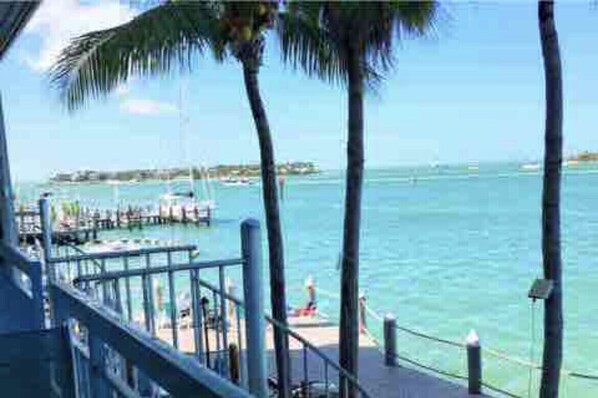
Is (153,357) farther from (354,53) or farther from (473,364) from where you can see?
(473,364)

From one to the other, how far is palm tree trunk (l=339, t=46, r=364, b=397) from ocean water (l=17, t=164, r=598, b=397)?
5.21 feet

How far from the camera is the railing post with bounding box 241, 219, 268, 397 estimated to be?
2631 mm

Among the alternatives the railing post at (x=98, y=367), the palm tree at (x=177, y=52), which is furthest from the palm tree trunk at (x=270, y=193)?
the railing post at (x=98, y=367)

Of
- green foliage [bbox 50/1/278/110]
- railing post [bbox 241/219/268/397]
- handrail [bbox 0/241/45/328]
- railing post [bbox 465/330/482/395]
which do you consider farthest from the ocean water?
green foliage [bbox 50/1/278/110]

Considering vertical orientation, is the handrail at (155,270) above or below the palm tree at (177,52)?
below

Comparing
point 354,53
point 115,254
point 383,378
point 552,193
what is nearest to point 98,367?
point 115,254

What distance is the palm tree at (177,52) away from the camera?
7.14 m

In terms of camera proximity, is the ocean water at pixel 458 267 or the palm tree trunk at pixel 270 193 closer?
the palm tree trunk at pixel 270 193

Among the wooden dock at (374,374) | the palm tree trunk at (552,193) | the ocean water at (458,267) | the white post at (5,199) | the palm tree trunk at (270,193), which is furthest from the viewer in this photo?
the ocean water at (458,267)

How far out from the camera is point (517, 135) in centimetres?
3869

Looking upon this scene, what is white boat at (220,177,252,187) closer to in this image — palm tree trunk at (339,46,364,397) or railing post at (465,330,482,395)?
railing post at (465,330,482,395)

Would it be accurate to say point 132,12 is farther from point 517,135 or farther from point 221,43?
point 517,135

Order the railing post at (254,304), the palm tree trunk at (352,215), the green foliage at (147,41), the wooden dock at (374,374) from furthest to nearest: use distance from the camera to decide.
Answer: the wooden dock at (374,374) < the green foliage at (147,41) < the palm tree trunk at (352,215) < the railing post at (254,304)

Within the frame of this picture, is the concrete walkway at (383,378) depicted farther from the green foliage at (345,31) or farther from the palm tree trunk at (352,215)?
the green foliage at (345,31)
